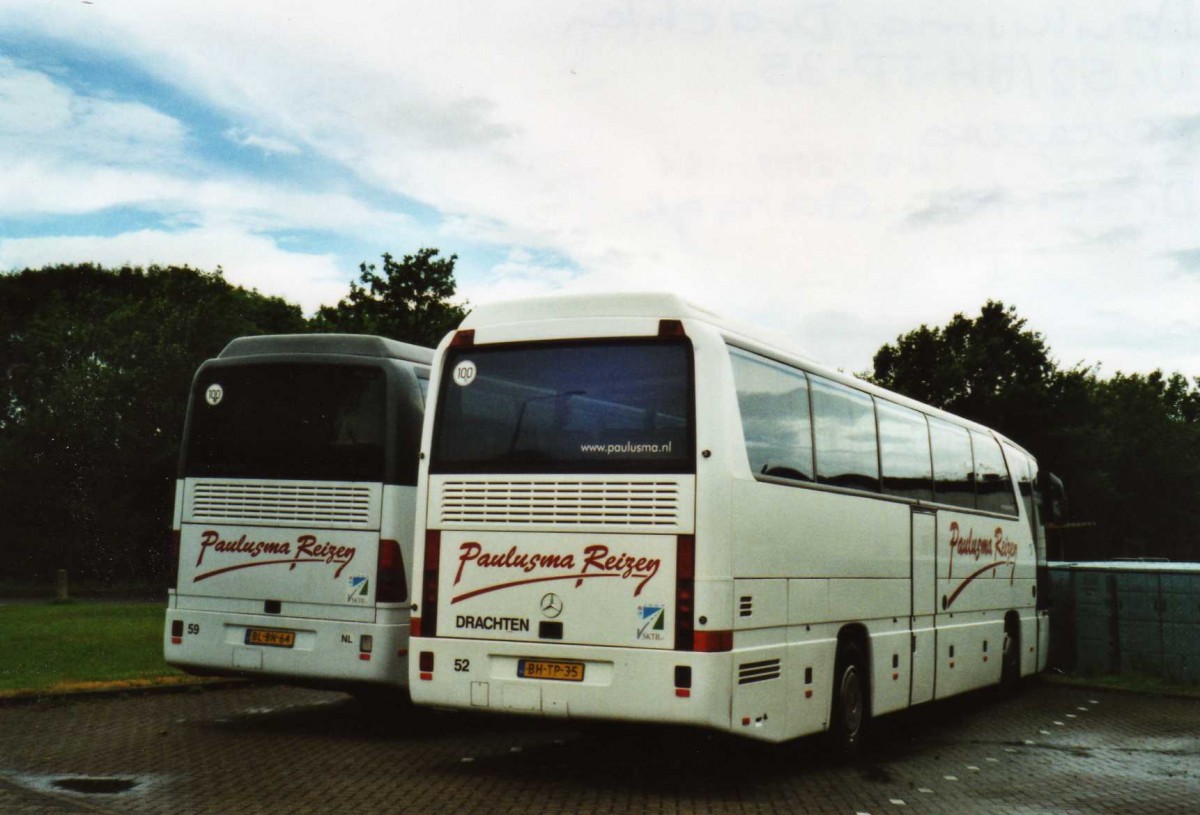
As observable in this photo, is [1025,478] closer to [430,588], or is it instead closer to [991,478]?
[991,478]

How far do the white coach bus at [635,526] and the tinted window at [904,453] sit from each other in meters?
1.23

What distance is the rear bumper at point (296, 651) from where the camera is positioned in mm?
11078

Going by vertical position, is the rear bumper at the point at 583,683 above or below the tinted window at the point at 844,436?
below

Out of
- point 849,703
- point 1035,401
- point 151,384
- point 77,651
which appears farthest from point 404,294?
point 849,703

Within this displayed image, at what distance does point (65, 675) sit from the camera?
14914 mm

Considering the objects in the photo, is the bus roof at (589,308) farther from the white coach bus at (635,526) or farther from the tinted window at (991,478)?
the tinted window at (991,478)

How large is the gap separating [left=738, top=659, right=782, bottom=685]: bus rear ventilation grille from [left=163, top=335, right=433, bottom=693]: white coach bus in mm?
3452

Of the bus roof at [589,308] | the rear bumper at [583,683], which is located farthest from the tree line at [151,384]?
the rear bumper at [583,683]

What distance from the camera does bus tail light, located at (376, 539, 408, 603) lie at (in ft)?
36.6

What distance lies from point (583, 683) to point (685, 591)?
1007 millimetres

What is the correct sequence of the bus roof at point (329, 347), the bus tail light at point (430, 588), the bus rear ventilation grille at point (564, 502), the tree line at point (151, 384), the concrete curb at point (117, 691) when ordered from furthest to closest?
the tree line at point (151, 384), the concrete curb at point (117, 691), the bus roof at point (329, 347), the bus tail light at point (430, 588), the bus rear ventilation grille at point (564, 502)

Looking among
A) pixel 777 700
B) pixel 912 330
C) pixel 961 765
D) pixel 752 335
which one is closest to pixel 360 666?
pixel 777 700

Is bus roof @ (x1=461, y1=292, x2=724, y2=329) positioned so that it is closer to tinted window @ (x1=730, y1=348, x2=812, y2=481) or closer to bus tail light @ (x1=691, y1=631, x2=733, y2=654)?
tinted window @ (x1=730, y1=348, x2=812, y2=481)

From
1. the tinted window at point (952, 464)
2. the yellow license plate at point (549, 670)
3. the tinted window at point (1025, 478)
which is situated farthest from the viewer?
the tinted window at point (1025, 478)
